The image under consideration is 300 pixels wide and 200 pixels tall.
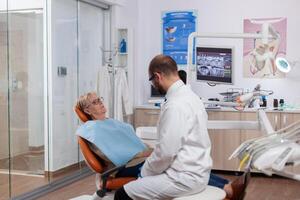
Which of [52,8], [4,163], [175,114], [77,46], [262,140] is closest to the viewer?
[262,140]

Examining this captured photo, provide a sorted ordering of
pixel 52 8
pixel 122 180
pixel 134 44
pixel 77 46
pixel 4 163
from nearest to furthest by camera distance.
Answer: pixel 122 180 → pixel 4 163 → pixel 52 8 → pixel 77 46 → pixel 134 44

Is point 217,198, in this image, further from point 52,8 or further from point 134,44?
point 134,44

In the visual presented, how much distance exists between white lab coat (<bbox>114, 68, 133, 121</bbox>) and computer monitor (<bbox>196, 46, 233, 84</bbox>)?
0.91 m

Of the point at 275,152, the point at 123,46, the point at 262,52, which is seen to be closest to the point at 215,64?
the point at 262,52

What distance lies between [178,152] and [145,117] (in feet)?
9.80

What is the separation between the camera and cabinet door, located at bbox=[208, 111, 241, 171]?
4605mm

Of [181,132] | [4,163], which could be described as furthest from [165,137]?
[4,163]

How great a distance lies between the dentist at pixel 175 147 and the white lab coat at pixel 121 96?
272 centimetres

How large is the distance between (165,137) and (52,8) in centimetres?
278

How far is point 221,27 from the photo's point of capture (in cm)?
515

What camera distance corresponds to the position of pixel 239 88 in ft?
16.6

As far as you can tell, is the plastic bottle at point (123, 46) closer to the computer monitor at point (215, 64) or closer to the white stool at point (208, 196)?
the computer monitor at point (215, 64)

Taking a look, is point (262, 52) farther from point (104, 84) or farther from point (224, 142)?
point (104, 84)

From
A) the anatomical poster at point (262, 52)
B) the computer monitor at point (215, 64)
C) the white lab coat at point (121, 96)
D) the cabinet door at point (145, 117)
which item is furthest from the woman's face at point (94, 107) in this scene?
the anatomical poster at point (262, 52)
